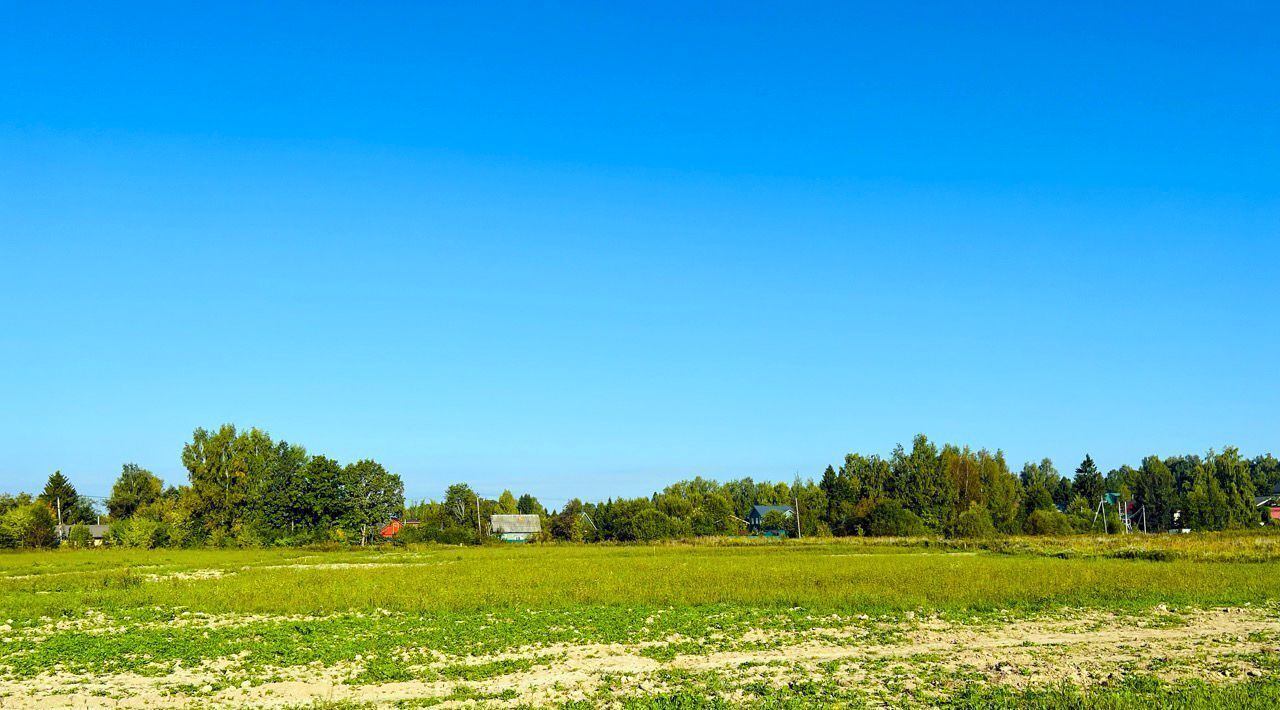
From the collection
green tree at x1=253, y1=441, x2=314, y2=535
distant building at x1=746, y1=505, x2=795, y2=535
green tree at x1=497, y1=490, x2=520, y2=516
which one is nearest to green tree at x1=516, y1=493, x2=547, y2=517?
green tree at x1=497, y1=490, x2=520, y2=516

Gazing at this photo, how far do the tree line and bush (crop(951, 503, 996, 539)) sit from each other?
0.49ft

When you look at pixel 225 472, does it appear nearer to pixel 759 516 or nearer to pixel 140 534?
pixel 140 534

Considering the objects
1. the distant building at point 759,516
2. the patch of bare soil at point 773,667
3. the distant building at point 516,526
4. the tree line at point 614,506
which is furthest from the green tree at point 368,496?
the patch of bare soil at point 773,667

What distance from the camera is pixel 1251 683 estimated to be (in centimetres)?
Result: 1409

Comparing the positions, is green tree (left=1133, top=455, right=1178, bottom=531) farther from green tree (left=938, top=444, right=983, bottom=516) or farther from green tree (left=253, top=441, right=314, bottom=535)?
green tree (left=253, top=441, right=314, bottom=535)

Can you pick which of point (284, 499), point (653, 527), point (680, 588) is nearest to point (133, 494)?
point (284, 499)

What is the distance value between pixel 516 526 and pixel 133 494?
61146 mm

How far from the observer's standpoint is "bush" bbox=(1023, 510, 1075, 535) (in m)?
95.0

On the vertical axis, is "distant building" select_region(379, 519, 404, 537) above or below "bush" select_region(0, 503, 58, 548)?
below

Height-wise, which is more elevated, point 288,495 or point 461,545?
point 288,495

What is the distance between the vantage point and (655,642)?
18922mm

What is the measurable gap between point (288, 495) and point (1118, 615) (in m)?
82.7

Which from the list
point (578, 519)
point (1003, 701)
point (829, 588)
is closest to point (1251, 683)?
point (1003, 701)

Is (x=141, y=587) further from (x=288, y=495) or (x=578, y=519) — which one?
(x=578, y=519)
